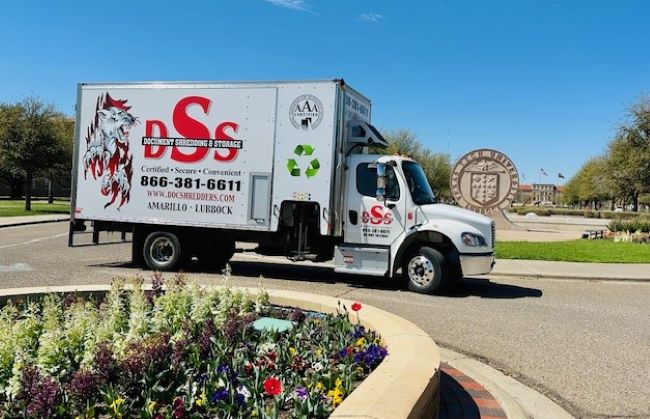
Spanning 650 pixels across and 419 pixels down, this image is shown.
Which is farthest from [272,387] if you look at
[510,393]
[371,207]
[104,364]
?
[371,207]

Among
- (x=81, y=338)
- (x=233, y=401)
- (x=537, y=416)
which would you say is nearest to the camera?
(x=233, y=401)

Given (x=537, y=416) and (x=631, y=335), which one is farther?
(x=631, y=335)

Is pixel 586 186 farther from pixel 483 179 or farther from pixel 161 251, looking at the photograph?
pixel 161 251

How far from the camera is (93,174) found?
41.4ft

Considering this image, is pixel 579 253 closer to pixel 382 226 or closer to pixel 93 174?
pixel 382 226

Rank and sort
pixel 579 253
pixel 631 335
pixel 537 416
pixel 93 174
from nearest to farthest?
pixel 537 416
pixel 631 335
pixel 93 174
pixel 579 253

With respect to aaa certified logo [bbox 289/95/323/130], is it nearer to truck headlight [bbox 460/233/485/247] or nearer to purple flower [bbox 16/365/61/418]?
truck headlight [bbox 460/233/485/247]

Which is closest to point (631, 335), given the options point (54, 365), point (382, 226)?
point (382, 226)

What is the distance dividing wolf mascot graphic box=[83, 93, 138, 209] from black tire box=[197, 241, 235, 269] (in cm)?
211

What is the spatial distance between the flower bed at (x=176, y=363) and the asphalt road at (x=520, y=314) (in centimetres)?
238

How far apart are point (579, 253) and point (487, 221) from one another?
9011 millimetres

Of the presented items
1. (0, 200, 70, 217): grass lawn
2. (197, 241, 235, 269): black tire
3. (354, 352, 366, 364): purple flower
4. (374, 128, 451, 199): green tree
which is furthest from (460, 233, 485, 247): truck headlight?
(374, 128, 451, 199): green tree

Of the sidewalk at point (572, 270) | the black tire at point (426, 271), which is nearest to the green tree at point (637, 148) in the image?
the sidewalk at point (572, 270)

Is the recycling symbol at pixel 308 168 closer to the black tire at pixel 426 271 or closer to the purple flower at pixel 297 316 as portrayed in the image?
the black tire at pixel 426 271
